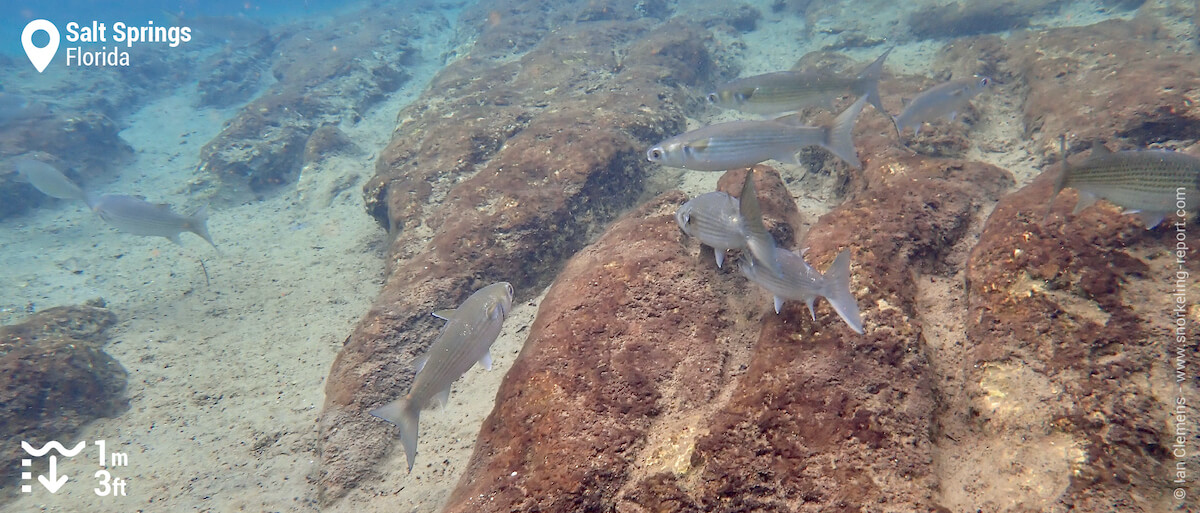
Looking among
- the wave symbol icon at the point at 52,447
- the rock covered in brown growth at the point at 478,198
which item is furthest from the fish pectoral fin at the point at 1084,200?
the wave symbol icon at the point at 52,447

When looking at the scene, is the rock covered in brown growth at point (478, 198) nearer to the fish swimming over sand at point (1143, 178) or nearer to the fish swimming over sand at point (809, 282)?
the fish swimming over sand at point (809, 282)

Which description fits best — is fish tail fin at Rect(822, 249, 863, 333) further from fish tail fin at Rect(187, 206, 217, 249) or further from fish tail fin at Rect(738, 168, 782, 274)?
fish tail fin at Rect(187, 206, 217, 249)

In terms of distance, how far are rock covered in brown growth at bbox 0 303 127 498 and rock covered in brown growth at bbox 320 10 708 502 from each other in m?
3.44

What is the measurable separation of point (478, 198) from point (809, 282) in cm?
458

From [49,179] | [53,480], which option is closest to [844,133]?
[53,480]

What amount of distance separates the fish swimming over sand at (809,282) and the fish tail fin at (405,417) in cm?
209

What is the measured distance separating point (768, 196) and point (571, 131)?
11.8ft

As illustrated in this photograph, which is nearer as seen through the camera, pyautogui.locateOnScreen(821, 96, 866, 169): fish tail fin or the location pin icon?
pyautogui.locateOnScreen(821, 96, 866, 169): fish tail fin

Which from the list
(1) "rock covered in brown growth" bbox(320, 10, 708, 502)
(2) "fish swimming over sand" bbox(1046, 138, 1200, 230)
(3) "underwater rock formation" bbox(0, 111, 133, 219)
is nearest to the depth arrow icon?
(1) "rock covered in brown growth" bbox(320, 10, 708, 502)

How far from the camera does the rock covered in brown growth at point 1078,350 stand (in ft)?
6.60

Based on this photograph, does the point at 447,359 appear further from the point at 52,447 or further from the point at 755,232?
the point at 52,447

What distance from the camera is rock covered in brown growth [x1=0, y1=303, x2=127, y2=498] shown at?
5.11m

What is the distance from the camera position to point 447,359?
279 cm

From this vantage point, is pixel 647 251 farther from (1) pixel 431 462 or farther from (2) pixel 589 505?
(1) pixel 431 462
